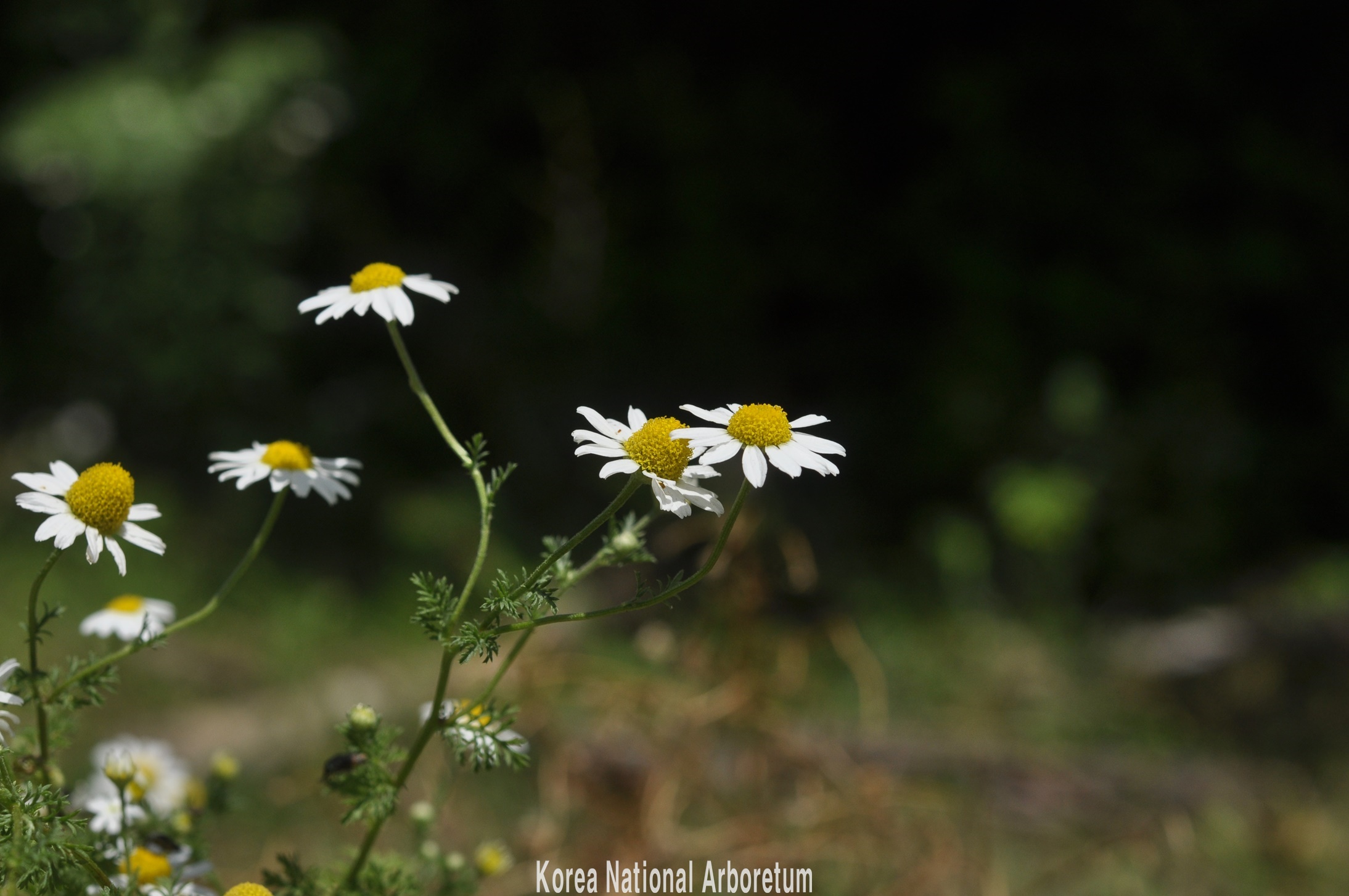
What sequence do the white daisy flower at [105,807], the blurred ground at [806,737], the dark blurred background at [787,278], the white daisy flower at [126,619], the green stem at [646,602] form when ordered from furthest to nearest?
the dark blurred background at [787,278]
the blurred ground at [806,737]
the white daisy flower at [126,619]
the white daisy flower at [105,807]
the green stem at [646,602]

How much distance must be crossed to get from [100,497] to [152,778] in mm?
403

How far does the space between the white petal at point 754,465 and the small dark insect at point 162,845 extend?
18.9 inches

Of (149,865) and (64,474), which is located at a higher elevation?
(64,474)

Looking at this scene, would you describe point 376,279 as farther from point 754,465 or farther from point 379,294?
point 754,465

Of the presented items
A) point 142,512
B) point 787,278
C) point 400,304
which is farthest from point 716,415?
point 787,278

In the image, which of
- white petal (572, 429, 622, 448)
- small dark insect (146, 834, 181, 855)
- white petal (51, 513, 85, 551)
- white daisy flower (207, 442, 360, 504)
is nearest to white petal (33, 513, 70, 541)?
white petal (51, 513, 85, 551)

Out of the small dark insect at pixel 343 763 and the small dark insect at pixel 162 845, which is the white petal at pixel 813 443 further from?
the small dark insect at pixel 162 845

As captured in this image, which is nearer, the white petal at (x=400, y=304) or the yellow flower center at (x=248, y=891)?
the yellow flower center at (x=248, y=891)

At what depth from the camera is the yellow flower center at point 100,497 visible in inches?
27.8

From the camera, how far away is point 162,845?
73cm

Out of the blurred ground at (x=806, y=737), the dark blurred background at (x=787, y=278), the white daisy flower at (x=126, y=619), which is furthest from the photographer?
the dark blurred background at (x=787, y=278)

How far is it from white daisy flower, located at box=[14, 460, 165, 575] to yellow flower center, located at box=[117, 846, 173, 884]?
0.76 ft

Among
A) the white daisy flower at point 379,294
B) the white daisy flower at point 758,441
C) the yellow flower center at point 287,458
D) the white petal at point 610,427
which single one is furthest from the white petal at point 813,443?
the yellow flower center at point 287,458

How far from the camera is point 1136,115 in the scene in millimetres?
4105
